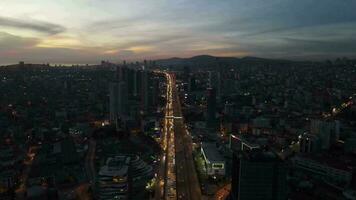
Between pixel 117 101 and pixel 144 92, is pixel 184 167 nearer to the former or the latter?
pixel 117 101

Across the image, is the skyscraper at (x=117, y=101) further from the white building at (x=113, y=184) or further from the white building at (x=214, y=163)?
the white building at (x=113, y=184)

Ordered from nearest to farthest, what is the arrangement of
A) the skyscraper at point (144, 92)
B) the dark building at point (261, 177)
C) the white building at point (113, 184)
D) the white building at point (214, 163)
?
the dark building at point (261, 177)
the white building at point (113, 184)
the white building at point (214, 163)
the skyscraper at point (144, 92)

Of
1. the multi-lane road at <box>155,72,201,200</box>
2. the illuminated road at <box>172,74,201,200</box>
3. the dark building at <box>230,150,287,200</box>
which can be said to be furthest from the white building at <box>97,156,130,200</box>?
the dark building at <box>230,150,287,200</box>

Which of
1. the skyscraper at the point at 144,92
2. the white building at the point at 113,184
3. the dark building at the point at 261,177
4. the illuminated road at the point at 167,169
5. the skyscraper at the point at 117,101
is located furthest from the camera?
the skyscraper at the point at 144,92

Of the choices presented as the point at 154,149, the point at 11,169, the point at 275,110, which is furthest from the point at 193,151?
the point at 275,110

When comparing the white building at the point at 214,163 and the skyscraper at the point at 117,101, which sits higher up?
the skyscraper at the point at 117,101

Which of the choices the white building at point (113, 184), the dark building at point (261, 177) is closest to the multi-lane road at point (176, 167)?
the white building at point (113, 184)
